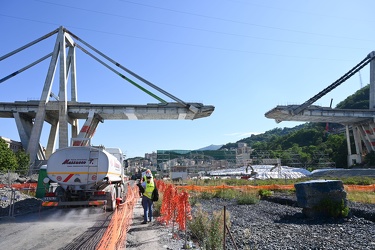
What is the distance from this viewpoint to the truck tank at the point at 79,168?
12.3 metres

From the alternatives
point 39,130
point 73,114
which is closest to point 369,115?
point 73,114

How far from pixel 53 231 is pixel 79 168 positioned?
350 centimetres

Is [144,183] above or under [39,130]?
under

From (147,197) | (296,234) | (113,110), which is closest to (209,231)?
(296,234)

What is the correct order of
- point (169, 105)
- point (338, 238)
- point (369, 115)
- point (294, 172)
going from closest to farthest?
1. point (338, 238)
2. point (169, 105)
3. point (294, 172)
4. point (369, 115)

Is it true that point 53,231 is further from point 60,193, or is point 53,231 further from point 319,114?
point 319,114

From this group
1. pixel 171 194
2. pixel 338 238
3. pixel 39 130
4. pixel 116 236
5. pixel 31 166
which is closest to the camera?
pixel 116 236

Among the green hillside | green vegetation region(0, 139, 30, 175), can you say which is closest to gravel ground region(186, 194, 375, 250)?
green vegetation region(0, 139, 30, 175)

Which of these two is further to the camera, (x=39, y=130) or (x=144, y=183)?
(x=39, y=130)

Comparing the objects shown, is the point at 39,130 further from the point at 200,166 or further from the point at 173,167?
the point at 200,166

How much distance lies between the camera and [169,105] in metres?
52.8

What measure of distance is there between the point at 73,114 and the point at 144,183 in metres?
48.7

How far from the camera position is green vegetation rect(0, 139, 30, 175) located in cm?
4047

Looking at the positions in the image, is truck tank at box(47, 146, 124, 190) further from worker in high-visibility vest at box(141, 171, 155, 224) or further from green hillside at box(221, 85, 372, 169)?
green hillside at box(221, 85, 372, 169)
